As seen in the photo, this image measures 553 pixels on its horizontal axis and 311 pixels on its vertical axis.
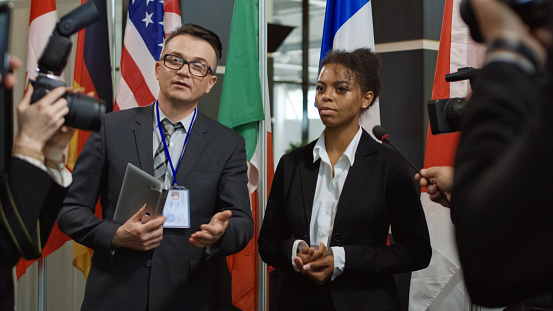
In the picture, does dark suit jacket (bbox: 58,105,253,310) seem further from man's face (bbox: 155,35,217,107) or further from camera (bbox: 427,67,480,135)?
camera (bbox: 427,67,480,135)

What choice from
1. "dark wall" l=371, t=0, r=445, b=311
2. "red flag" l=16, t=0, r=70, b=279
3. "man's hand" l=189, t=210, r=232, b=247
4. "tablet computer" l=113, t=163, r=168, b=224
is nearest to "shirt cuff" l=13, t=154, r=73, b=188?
"tablet computer" l=113, t=163, r=168, b=224

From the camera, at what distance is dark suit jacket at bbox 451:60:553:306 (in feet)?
2.39

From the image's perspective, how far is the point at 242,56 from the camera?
10.3 feet

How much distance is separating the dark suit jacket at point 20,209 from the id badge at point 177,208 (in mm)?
840

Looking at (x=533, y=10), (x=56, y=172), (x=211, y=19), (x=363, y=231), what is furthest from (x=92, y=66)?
(x=533, y=10)

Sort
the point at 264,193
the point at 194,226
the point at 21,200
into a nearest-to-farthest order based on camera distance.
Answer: the point at 21,200
the point at 194,226
the point at 264,193

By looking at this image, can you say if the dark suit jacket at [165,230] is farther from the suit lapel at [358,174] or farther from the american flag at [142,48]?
the american flag at [142,48]

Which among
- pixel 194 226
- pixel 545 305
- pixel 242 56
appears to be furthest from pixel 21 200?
pixel 242 56

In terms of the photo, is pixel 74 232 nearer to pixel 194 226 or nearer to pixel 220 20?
pixel 194 226

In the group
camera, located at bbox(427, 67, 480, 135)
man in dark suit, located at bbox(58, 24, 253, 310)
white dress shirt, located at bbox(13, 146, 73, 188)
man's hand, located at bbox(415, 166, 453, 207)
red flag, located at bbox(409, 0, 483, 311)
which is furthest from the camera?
red flag, located at bbox(409, 0, 483, 311)

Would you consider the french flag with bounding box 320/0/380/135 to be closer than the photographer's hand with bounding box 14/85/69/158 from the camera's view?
No

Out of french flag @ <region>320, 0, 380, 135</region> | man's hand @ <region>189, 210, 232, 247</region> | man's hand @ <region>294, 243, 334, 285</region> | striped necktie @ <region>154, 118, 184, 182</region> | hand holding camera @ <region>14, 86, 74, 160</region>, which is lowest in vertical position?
man's hand @ <region>294, 243, 334, 285</region>

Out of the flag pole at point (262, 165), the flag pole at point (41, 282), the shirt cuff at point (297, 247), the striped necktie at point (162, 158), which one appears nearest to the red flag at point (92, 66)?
the flag pole at point (41, 282)

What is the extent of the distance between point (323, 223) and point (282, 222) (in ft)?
0.76
